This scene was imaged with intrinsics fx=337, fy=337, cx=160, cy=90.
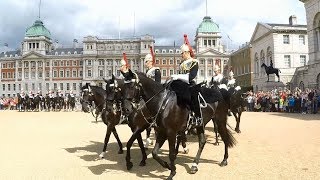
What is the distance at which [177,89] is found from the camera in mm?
7957

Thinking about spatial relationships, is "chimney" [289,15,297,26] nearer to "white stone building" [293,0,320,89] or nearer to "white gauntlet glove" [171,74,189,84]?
"white stone building" [293,0,320,89]

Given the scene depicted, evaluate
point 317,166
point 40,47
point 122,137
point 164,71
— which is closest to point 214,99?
point 317,166

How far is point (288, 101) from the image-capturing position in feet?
105

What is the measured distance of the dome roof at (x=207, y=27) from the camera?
118m

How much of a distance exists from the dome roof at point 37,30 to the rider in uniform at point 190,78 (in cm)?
12568

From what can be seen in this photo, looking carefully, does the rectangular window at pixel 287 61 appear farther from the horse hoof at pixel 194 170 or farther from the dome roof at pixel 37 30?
the dome roof at pixel 37 30

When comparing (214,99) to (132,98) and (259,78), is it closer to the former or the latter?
(132,98)

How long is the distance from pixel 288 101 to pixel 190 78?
2632 centimetres

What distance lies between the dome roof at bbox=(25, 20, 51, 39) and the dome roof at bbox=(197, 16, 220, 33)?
57399mm

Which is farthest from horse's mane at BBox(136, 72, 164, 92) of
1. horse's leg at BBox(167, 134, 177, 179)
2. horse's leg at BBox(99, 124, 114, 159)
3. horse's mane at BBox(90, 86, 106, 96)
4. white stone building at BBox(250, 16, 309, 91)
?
white stone building at BBox(250, 16, 309, 91)

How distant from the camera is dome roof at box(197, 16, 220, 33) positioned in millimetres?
118188

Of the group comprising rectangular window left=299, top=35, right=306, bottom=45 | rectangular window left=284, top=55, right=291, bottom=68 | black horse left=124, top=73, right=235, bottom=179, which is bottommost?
black horse left=124, top=73, right=235, bottom=179

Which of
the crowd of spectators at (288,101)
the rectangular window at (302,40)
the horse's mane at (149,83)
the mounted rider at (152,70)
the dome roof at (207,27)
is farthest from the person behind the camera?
the dome roof at (207,27)

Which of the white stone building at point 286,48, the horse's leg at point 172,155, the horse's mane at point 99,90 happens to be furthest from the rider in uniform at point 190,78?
the white stone building at point 286,48
